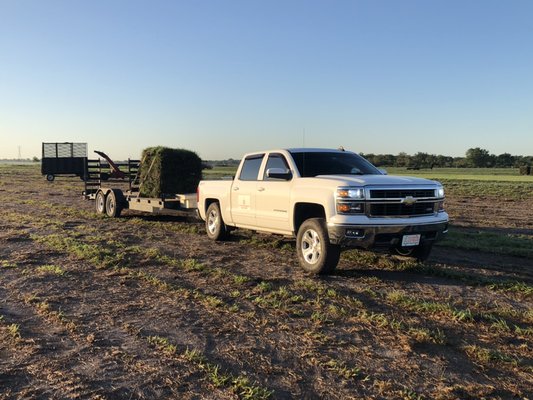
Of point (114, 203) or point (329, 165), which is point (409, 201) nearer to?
point (329, 165)

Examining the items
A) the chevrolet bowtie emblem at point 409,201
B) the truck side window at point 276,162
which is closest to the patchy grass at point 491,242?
the chevrolet bowtie emblem at point 409,201

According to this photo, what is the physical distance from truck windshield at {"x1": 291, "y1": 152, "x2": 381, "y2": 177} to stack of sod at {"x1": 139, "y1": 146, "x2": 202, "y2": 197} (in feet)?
19.4

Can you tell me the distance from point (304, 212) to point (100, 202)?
9644 millimetres

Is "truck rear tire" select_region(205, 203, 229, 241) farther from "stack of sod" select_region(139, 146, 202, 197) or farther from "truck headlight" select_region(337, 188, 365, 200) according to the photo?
"truck headlight" select_region(337, 188, 365, 200)

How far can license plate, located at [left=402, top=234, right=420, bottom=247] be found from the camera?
722 cm

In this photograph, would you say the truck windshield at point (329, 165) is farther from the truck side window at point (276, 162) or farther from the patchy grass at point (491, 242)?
the patchy grass at point (491, 242)

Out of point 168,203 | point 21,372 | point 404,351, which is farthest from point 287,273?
point 168,203

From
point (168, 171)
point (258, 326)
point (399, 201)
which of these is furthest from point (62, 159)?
point (258, 326)

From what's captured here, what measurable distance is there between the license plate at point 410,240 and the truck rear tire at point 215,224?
14.3 feet

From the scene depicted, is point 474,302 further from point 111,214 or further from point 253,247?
point 111,214

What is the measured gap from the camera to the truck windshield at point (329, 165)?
8.42 meters

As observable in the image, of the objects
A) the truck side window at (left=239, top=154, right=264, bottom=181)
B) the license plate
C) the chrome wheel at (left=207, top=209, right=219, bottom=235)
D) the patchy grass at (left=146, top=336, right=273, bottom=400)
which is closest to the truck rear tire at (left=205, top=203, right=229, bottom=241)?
the chrome wheel at (left=207, top=209, right=219, bottom=235)

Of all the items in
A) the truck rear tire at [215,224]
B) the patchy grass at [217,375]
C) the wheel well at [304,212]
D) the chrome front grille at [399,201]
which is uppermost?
the chrome front grille at [399,201]

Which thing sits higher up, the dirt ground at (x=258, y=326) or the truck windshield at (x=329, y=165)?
the truck windshield at (x=329, y=165)
